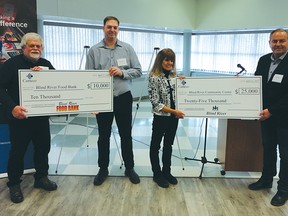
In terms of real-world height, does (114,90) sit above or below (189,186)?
above

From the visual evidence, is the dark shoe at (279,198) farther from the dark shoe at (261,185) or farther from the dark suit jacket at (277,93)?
the dark suit jacket at (277,93)

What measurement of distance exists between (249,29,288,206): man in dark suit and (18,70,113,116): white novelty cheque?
151 centimetres

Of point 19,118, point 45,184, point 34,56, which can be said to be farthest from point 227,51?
point 19,118

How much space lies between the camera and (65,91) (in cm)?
271

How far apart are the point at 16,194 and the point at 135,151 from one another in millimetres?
1750

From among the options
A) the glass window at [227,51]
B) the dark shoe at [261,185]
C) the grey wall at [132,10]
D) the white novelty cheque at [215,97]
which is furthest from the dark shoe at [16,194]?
the glass window at [227,51]

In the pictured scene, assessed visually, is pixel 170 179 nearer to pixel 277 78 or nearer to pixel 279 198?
pixel 279 198

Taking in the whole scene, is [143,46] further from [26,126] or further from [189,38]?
[26,126]

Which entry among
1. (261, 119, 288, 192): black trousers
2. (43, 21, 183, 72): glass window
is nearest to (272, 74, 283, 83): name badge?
(261, 119, 288, 192): black trousers

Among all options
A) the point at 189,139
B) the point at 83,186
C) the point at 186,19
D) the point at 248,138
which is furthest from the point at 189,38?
the point at 83,186

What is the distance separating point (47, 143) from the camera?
2.80 m

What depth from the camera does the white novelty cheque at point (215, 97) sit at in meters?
2.74

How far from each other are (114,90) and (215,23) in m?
4.99

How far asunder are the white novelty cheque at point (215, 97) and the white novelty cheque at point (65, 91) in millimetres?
752
